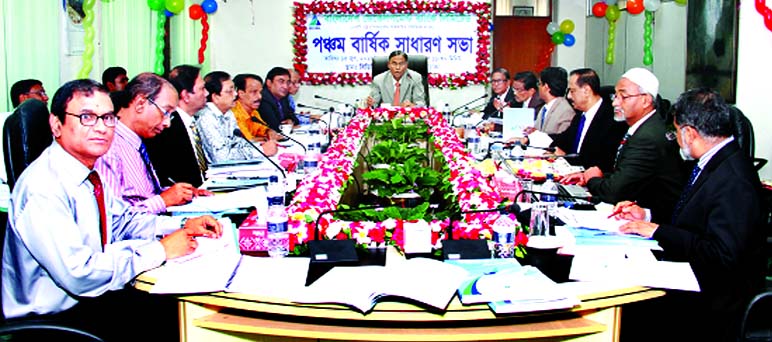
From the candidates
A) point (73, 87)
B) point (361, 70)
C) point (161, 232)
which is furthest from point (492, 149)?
point (361, 70)

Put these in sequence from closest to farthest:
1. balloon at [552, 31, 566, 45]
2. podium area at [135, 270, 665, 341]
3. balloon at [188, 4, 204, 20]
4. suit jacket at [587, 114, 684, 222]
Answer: podium area at [135, 270, 665, 341] < suit jacket at [587, 114, 684, 222] < balloon at [188, 4, 204, 20] < balloon at [552, 31, 566, 45]

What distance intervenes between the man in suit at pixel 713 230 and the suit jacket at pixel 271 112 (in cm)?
414

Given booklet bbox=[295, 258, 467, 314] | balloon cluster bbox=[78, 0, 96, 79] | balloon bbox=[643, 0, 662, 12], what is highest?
balloon bbox=[643, 0, 662, 12]

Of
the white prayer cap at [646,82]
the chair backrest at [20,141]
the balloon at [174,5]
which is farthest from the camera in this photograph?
the balloon at [174,5]

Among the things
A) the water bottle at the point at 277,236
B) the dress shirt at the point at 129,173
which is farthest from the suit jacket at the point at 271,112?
the water bottle at the point at 277,236

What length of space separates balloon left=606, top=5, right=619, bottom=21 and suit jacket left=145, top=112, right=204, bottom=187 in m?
6.50

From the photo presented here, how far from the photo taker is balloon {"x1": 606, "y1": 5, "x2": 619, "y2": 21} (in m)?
8.76

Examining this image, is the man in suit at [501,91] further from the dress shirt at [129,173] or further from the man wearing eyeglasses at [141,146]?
the dress shirt at [129,173]

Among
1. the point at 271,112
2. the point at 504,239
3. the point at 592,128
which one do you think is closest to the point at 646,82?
the point at 592,128

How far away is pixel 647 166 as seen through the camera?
10.2ft

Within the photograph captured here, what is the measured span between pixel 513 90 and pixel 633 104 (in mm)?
3543

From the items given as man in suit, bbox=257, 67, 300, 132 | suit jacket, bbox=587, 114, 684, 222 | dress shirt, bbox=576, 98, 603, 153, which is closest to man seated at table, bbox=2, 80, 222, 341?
suit jacket, bbox=587, 114, 684, 222

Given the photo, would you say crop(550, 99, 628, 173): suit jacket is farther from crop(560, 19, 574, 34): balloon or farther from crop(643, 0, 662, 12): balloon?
crop(560, 19, 574, 34): balloon

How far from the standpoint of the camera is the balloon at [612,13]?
876cm
